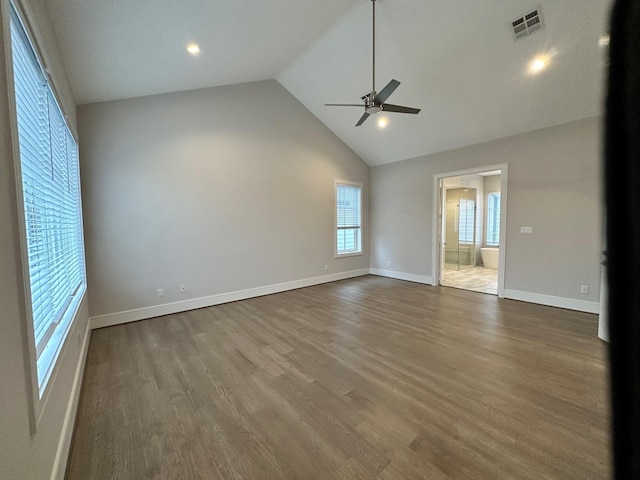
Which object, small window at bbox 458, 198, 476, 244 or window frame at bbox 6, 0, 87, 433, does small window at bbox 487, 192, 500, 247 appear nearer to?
small window at bbox 458, 198, 476, 244

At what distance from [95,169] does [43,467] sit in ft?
11.0

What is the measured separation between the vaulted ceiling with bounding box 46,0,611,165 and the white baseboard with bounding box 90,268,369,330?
2.67m

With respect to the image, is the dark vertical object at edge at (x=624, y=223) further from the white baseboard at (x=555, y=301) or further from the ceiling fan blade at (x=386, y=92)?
the white baseboard at (x=555, y=301)

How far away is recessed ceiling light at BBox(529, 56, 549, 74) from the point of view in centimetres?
318

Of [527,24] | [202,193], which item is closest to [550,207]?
[527,24]

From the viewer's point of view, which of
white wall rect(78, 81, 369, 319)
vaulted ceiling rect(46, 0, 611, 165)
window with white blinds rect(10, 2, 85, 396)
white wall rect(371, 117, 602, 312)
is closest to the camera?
window with white blinds rect(10, 2, 85, 396)

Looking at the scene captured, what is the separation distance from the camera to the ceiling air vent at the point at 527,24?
9.13ft

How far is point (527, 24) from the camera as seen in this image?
2.87 meters

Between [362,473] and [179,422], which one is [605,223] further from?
[179,422]

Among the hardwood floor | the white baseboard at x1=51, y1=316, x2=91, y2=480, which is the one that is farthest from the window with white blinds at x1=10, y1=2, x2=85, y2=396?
the hardwood floor

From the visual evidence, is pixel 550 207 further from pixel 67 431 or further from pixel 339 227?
pixel 67 431

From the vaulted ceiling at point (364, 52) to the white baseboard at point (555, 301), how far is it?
2452 mm

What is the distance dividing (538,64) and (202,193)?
4.59 meters

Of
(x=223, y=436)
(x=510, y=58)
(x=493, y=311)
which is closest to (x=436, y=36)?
(x=510, y=58)
